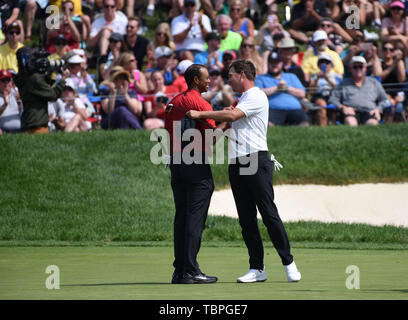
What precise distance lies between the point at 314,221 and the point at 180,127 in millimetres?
7633

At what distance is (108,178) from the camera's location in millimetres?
17297

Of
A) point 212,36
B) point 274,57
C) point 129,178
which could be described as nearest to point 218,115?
point 129,178

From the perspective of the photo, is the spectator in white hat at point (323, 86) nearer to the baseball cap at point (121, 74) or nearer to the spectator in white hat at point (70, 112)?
the baseball cap at point (121, 74)

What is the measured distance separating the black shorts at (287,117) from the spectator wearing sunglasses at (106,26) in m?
4.22

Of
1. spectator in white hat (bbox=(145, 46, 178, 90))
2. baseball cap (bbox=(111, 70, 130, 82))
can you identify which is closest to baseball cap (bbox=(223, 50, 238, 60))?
spectator in white hat (bbox=(145, 46, 178, 90))

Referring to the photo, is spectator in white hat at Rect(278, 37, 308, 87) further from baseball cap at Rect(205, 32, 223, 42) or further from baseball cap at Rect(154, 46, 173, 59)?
baseball cap at Rect(154, 46, 173, 59)

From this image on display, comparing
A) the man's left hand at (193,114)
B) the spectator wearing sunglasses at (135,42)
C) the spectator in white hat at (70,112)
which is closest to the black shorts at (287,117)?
the spectator wearing sunglasses at (135,42)

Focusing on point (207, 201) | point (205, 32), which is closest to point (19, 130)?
point (205, 32)

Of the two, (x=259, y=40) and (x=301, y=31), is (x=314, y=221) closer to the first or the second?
(x=259, y=40)

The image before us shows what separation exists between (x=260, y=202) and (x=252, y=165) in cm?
35

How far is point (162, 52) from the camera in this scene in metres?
19.1

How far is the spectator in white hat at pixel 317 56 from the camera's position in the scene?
64.3 ft

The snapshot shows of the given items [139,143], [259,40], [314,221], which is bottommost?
[314,221]

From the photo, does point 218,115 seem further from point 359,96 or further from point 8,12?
point 8,12
